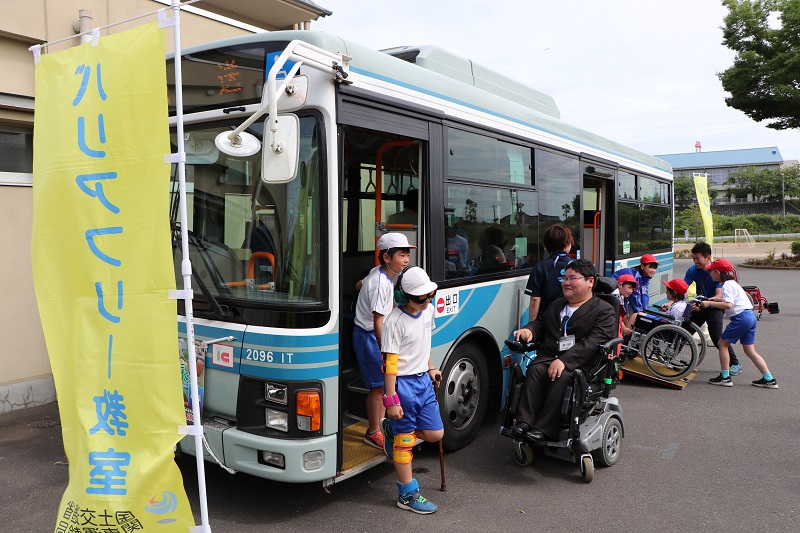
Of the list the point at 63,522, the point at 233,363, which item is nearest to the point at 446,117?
the point at 233,363

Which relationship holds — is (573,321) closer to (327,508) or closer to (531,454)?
(531,454)

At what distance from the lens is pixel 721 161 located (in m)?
98.5

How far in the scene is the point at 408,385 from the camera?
165 inches

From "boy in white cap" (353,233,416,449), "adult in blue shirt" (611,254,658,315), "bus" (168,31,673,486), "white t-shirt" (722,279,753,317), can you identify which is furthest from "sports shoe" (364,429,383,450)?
"white t-shirt" (722,279,753,317)

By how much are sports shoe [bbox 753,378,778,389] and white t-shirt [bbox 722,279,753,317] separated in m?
0.83

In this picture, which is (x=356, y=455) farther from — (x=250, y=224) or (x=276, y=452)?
(x=250, y=224)

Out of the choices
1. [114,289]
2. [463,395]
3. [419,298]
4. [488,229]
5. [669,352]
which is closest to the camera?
[114,289]

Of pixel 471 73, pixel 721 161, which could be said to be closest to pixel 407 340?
pixel 471 73

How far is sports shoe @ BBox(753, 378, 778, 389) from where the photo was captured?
24.3 feet

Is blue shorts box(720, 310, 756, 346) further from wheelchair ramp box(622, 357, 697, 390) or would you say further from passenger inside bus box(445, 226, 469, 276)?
passenger inside bus box(445, 226, 469, 276)

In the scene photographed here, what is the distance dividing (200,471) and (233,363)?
3.58ft

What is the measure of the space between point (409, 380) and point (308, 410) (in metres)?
0.70

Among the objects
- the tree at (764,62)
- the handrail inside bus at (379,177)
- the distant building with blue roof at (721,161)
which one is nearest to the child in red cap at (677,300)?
the handrail inside bus at (379,177)

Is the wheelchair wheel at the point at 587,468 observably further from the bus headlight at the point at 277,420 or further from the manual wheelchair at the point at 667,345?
the manual wheelchair at the point at 667,345
